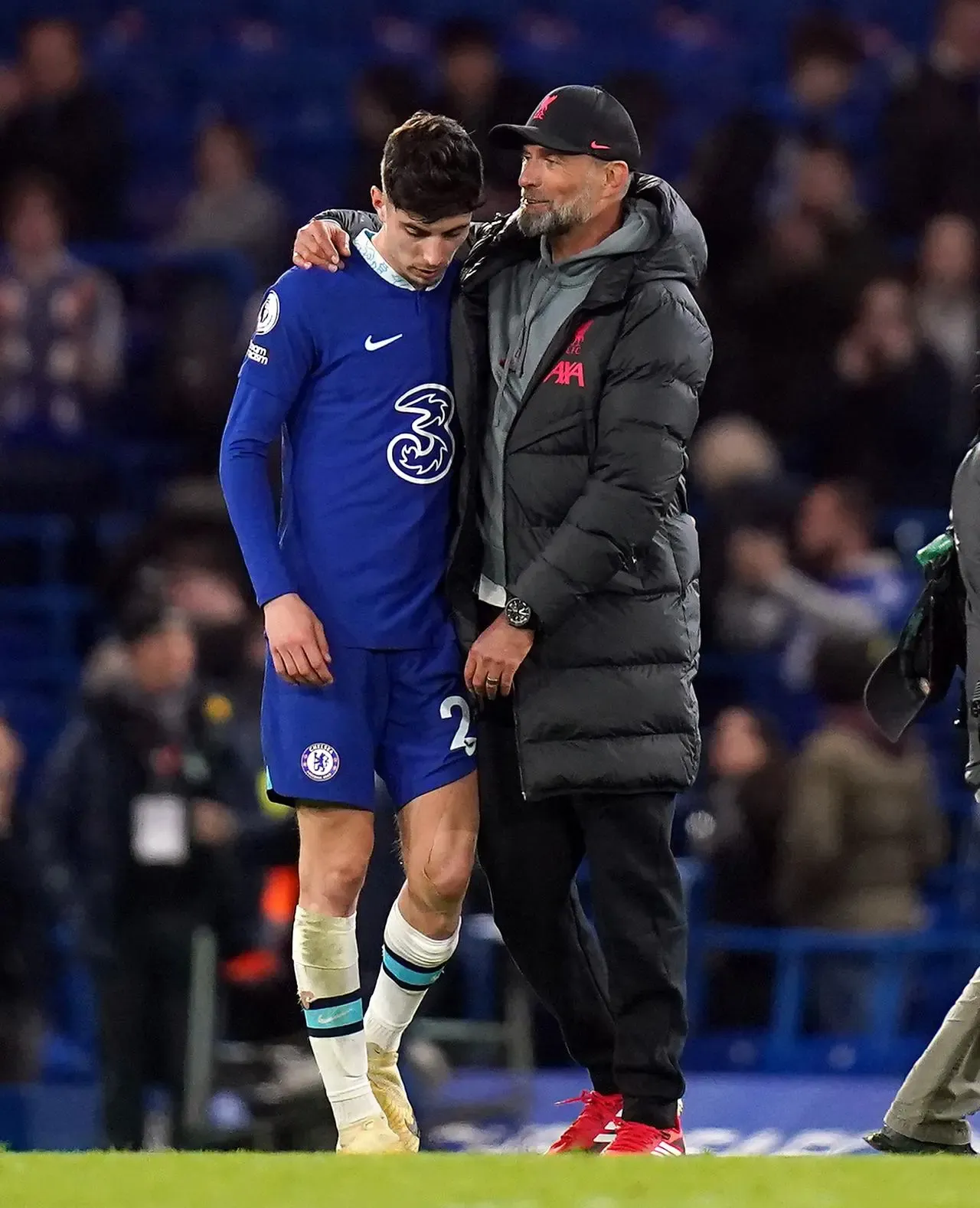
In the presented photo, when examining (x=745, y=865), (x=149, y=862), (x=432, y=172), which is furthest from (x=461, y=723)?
(x=745, y=865)

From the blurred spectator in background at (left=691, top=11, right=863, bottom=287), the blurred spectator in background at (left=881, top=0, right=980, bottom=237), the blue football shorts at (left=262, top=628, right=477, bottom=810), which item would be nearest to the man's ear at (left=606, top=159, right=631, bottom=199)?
the blue football shorts at (left=262, top=628, right=477, bottom=810)

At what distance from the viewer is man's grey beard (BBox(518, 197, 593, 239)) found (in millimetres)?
4551

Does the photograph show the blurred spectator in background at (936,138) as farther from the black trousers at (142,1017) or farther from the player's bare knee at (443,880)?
the player's bare knee at (443,880)

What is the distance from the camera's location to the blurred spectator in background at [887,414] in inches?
394

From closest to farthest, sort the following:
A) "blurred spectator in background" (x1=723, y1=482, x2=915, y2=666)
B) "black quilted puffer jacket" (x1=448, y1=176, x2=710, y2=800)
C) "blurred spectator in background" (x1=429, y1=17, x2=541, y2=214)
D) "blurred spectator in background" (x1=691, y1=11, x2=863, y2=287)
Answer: "black quilted puffer jacket" (x1=448, y1=176, x2=710, y2=800)
"blurred spectator in background" (x1=723, y1=482, x2=915, y2=666)
"blurred spectator in background" (x1=429, y1=17, x2=541, y2=214)
"blurred spectator in background" (x1=691, y1=11, x2=863, y2=287)

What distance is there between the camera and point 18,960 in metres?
8.15

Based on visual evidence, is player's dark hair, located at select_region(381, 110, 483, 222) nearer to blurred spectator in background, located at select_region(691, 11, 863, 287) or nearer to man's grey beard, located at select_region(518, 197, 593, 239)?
man's grey beard, located at select_region(518, 197, 593, 239)

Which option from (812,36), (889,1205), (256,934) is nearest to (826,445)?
(812,36)

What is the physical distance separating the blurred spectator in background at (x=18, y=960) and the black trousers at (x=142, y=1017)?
0.93 ft

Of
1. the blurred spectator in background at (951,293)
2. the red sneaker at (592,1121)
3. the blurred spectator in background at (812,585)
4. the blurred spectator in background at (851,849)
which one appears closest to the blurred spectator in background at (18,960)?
the blurred spectator in background at (851,849)

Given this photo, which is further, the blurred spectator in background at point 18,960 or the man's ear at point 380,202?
the blurred spectator in background at point 18,960

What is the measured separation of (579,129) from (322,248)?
1.86 feet

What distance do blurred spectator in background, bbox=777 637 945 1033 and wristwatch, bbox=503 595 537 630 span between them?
4213 mm

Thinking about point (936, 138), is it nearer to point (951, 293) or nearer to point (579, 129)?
point (951, 293)
